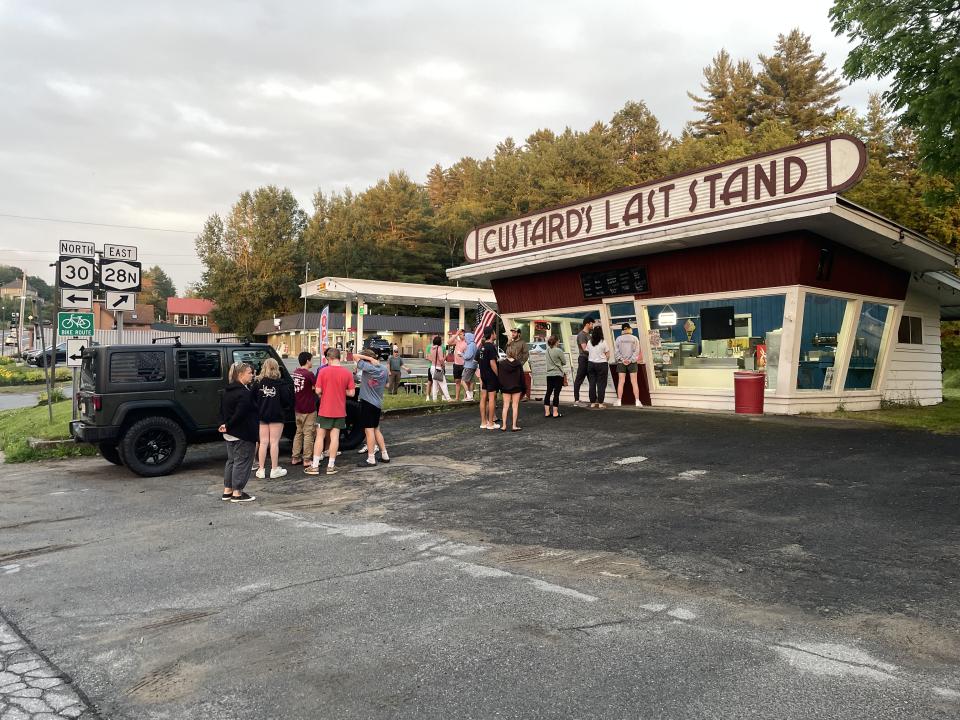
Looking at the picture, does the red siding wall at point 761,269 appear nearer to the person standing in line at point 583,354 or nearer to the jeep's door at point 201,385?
the person standing in line at point 583,354

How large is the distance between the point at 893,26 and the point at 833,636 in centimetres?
1186

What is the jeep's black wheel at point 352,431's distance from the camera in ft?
38.5

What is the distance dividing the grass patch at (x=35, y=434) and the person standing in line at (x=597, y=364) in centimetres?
992

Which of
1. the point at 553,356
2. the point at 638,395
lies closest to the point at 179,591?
the point at 553,356

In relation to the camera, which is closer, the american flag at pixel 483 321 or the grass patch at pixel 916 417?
the grass patch at pixel 916 417

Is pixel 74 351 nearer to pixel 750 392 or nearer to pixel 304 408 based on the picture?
pixel 304 408

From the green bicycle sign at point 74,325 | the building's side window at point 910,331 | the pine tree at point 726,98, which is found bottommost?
the green bicycle sign at point 74,325

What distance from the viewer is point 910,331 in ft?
54.1

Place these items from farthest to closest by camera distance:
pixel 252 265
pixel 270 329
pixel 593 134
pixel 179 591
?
pixel 252 265
pixel 270 329
pixel 593 134
pixel 179 591

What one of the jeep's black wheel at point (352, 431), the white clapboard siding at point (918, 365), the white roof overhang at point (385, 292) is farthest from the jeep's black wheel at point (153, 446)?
the white roof overhang at point (385, 292)

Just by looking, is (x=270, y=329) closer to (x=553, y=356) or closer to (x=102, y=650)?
(x=553, y=356)

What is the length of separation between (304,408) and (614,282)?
27.7ft

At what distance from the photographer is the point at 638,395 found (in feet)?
49.7

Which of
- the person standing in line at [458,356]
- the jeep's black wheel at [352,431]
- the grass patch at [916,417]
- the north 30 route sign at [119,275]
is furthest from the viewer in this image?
the person standing in line at [458,356]
